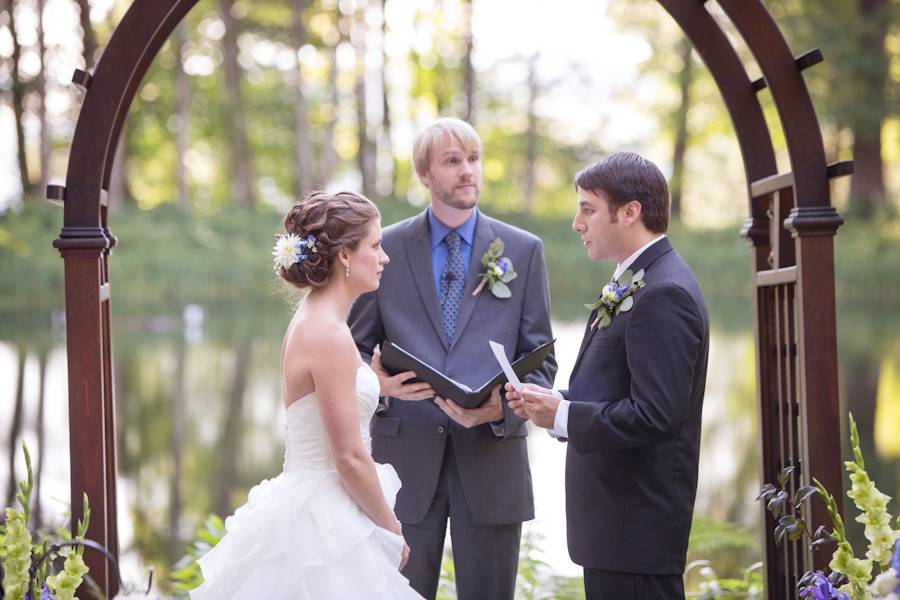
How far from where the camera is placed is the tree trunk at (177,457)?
25.2 feet

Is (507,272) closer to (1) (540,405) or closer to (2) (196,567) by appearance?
(1) (540,405)

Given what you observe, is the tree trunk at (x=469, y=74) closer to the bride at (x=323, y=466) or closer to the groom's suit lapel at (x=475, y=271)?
the groom's suit lapel at (x=475, y=271)

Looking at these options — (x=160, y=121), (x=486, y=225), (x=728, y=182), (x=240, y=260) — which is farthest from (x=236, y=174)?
(x=486, y=225)

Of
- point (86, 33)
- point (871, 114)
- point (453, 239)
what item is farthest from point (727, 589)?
point (871, 114)

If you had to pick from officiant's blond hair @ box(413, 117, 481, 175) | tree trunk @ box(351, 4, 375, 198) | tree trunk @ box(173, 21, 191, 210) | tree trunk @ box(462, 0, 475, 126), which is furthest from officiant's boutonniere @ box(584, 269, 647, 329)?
tree trunk @ box(462, 0, 475, 126)

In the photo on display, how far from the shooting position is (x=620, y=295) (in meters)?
3.02

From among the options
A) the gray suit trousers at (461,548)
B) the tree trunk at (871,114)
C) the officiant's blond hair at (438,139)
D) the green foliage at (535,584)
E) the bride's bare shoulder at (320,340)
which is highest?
the tree trunk at (871,114)

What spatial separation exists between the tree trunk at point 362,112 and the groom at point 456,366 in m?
19.9

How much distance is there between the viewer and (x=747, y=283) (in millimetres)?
22094

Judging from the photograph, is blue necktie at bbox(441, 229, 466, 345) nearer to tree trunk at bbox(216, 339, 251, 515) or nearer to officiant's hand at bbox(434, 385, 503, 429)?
officiant's hand at bbox(434, 385, 503, 429)

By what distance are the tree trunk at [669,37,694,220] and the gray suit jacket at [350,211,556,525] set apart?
24.7m

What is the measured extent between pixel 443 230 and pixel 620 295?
110 cm

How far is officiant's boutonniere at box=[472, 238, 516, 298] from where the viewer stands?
3.81 m

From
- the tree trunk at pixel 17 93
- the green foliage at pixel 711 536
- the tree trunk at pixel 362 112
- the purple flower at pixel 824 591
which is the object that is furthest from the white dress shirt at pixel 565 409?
the tree trunk at pixel 17 93
